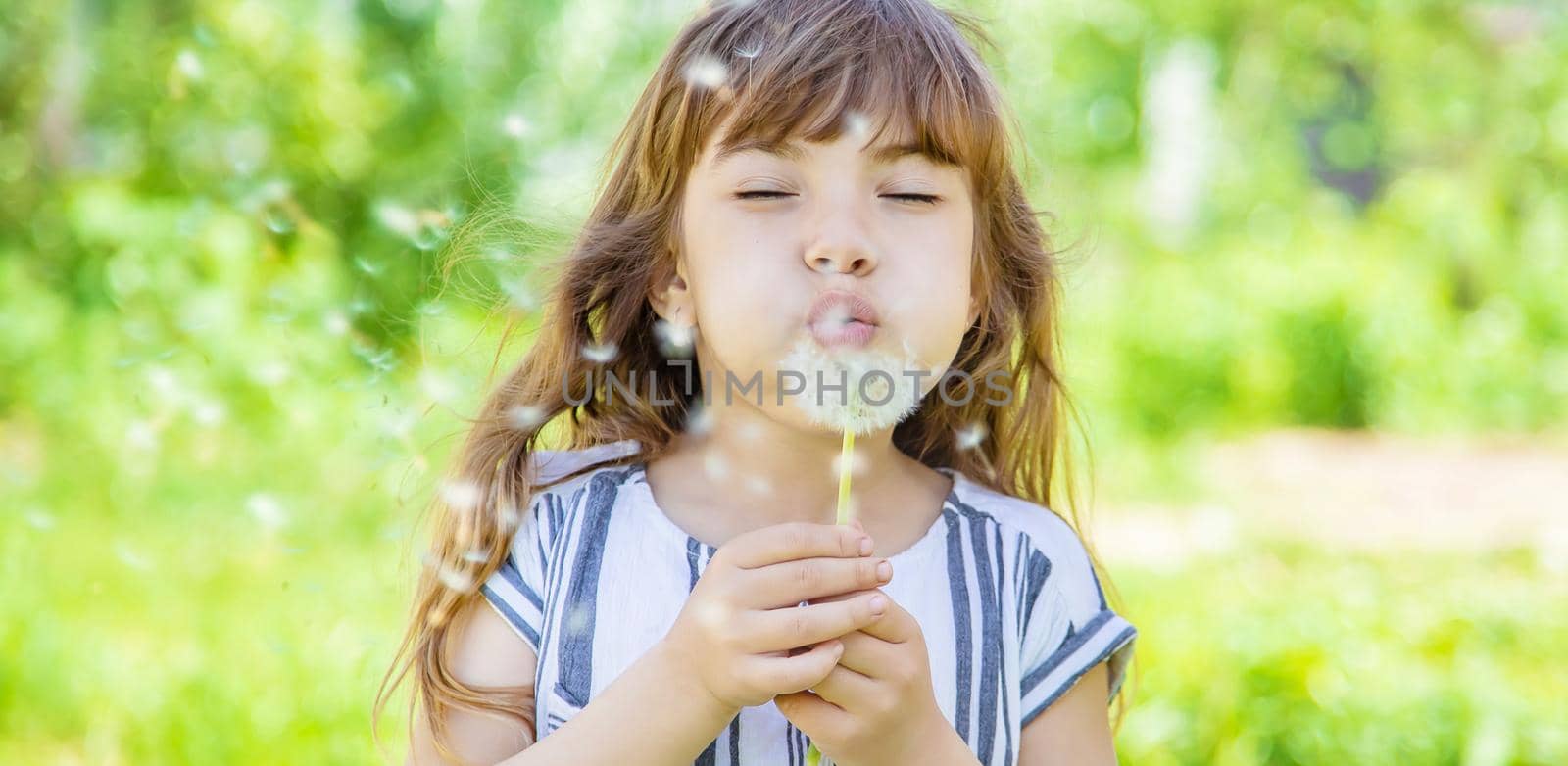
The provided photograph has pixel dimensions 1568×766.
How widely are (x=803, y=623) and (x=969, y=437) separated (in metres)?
0.59

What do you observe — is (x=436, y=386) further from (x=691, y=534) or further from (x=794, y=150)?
(x=794, y=150)

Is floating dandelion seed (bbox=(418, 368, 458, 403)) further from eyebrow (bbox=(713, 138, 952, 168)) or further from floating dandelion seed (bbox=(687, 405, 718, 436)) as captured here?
eyebrow (bbox=(713, 138, 952, 168))

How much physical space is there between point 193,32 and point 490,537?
4.41 metres

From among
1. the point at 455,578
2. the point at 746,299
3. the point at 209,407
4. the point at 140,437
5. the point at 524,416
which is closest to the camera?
the point at 746,299

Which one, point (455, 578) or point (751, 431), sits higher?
point (751, 431)

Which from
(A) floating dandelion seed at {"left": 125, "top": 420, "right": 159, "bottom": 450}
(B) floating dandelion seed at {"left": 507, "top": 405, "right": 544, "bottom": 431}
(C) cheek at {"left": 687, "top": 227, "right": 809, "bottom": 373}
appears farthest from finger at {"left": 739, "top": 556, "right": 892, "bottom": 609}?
(A) floating dandelion seed at {"left": 125, "top": 420, "right": 159, "bottom": 450}

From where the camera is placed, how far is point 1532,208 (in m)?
7.85

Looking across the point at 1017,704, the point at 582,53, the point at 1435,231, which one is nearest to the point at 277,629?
the point at 1017,704

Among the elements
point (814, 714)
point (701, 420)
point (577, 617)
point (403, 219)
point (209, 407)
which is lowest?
point (814, 714)

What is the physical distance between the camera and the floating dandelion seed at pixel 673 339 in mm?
1499

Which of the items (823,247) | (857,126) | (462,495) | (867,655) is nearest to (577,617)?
(462,495)

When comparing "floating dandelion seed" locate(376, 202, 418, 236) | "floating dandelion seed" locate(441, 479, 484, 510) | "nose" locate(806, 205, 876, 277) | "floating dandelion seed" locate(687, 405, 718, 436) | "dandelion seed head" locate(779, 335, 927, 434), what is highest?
"floating dandelion seed" locate(376, 202, 418, 236)

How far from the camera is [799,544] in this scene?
114cm

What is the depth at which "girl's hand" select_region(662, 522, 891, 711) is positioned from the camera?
1.13m
